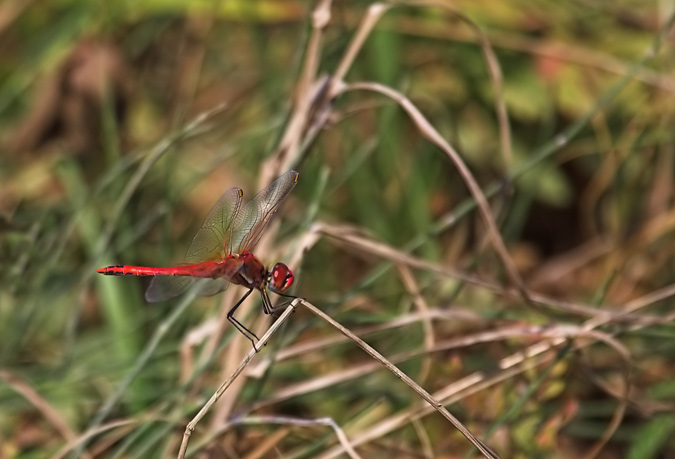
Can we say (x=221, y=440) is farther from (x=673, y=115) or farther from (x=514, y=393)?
(x=673, y=115)

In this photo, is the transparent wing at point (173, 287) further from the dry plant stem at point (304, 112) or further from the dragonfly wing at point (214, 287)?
the dry plant stem at point (304, 112)

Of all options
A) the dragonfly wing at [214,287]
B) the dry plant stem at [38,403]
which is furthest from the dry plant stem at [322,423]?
the dry plant stem at [38,403]

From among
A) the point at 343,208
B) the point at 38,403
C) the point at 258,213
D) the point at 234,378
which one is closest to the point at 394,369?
the point at 234,378

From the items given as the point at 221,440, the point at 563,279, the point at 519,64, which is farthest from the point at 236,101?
the point at 221,440

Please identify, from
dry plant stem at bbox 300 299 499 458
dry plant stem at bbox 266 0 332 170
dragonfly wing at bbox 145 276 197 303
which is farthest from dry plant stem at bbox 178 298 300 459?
dry plant stem at bbox 266 0 332 170

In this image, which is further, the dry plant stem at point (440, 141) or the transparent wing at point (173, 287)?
the dry plant stem at point (440, 141)

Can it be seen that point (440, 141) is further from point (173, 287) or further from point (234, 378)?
point (234, 378)
